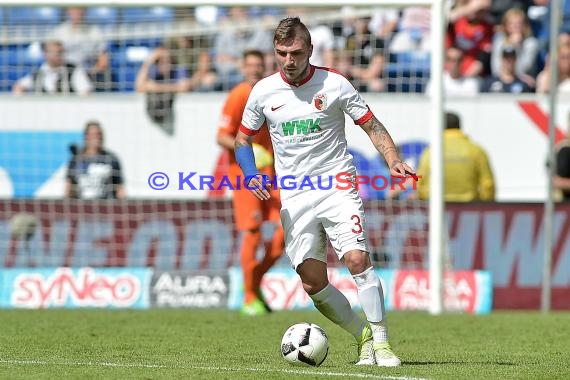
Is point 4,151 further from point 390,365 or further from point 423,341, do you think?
point 390,365

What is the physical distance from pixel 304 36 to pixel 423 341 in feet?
11.1

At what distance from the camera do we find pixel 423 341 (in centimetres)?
1045

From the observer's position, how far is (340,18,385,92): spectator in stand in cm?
1655

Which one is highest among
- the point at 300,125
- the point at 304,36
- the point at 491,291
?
the point at 304,36

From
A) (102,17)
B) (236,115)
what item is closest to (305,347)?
(236,115)

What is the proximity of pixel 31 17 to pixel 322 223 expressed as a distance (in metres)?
12.9

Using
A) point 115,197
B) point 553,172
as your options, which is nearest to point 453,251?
point 553,172

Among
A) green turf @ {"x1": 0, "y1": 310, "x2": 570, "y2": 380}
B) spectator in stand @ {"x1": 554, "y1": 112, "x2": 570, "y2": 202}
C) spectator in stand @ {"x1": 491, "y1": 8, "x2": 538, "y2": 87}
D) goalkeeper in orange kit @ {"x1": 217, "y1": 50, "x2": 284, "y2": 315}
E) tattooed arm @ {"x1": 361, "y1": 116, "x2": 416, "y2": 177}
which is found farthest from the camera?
spectator in stand @ {"x1": 491, "y1": 8, "x2": 538, "y2": 87}

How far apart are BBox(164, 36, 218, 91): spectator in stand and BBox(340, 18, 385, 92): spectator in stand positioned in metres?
2.40

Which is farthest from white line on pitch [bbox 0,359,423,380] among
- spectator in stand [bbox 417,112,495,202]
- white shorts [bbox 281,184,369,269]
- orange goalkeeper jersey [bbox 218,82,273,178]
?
spectator in stand [bbox 417,112,495,202]

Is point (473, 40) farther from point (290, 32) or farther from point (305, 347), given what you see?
point (305, 347)

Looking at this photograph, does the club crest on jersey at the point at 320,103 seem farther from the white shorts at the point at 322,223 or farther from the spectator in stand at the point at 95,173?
the spectator in stand at the point at 95,173

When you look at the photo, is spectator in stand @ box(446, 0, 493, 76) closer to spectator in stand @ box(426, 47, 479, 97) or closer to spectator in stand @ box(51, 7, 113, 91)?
spectator in stand @ box(426, 47, 479, 97)

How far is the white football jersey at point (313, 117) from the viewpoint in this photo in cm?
834
